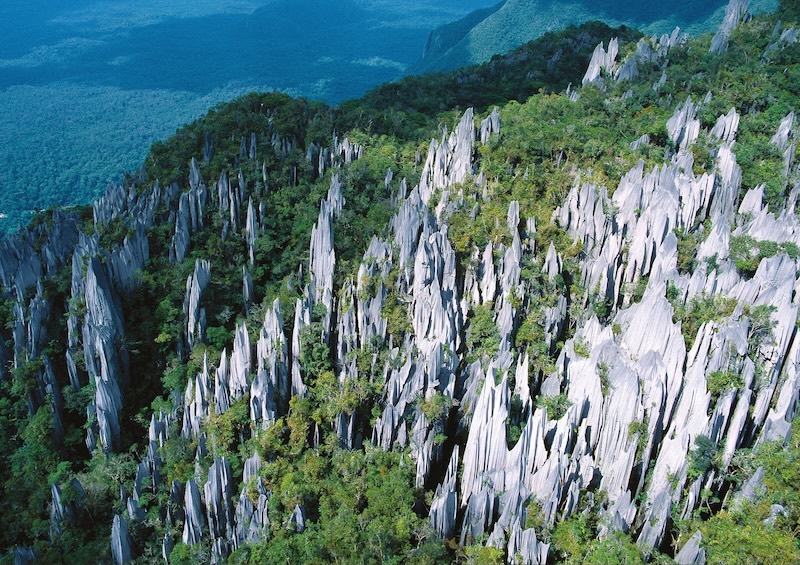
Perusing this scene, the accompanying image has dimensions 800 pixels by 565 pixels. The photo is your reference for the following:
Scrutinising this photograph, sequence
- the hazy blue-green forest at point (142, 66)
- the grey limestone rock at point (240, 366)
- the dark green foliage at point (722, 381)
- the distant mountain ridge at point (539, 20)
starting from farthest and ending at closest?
the distant mountain ridge at point (539, 20) → the hazy blue-green forest at point (142, 66) → the grey limestone rock at point (240, 366) → the dark green foliage at point (722, 381)

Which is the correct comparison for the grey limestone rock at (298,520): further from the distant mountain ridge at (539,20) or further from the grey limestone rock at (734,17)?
the distant mountain ridge at (539,20)

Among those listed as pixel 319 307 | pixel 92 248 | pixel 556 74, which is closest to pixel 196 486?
pixel 319 307

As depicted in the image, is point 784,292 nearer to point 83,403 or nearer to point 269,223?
point 269,223

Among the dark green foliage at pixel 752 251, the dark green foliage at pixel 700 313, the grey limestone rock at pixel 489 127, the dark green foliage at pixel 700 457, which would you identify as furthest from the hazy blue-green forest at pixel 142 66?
the dark green foliage at pixel 700 457

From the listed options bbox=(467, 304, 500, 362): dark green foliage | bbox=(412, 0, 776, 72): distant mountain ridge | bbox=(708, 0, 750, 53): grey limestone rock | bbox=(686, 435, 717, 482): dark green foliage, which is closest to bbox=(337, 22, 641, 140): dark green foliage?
bbox=(708, 0, 750, 53): grey limestone rock

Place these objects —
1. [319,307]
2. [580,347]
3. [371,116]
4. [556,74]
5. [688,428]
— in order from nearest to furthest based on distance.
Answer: [688,428] < [580,347] < [319,307] < [371,116] < [556,74]
